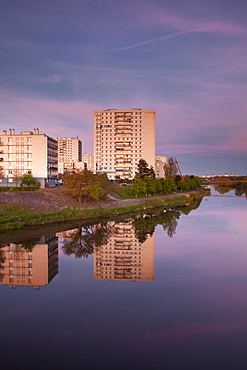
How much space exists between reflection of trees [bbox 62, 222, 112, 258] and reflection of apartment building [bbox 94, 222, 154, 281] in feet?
2.62

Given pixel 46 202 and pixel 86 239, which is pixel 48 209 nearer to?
pixel 46 202

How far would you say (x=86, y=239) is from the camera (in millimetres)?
25781

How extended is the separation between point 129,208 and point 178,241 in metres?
21.0

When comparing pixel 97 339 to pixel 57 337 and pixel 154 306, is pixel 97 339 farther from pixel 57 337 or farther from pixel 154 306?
pixel 154 306

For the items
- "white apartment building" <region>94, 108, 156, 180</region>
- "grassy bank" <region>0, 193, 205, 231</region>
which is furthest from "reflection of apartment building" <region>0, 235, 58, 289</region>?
"white apartment building" <region>94, 108, 156, 180</region>

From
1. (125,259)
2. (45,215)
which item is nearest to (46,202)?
(45,215)

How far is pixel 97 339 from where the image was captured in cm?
952

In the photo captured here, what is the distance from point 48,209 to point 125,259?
19.6m

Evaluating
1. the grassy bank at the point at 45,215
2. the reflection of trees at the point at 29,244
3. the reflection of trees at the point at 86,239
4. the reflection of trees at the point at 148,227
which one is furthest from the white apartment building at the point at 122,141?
the reflection of trees at the point at 29,244

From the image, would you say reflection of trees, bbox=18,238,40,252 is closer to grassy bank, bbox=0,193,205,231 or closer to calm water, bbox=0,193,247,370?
calm water, bbox=0,193,247,370

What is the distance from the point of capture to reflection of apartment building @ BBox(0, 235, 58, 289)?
611 inches

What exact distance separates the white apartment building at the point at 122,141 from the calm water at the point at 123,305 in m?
89.0

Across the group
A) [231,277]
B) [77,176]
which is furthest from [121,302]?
[77,176]

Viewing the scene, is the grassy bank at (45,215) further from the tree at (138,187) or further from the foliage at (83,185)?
the tree at (138,187)
